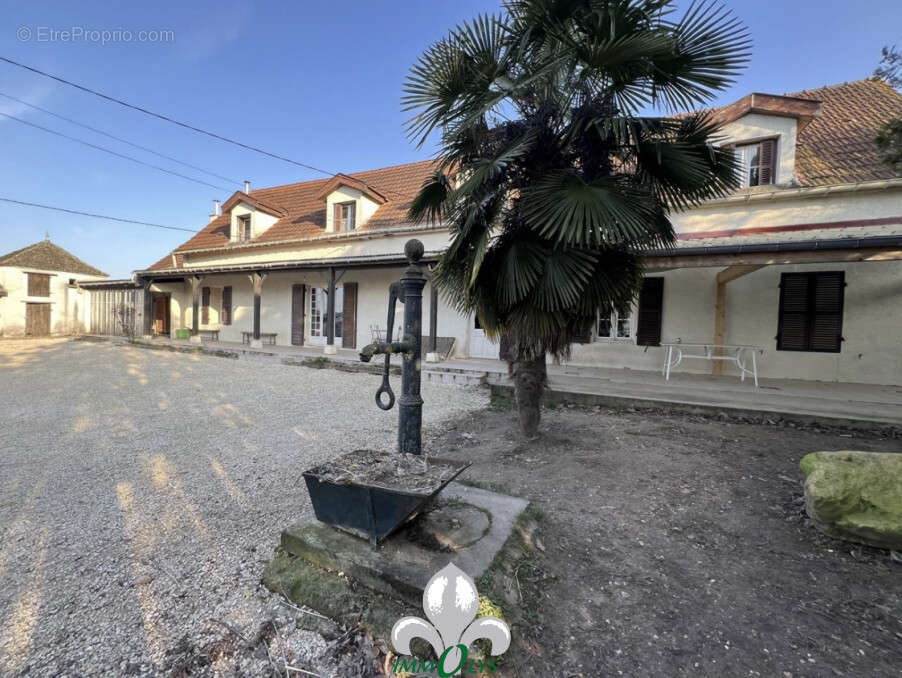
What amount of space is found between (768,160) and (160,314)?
821 inches

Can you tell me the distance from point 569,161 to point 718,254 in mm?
4239

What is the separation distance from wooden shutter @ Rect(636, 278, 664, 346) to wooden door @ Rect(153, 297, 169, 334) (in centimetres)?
1809

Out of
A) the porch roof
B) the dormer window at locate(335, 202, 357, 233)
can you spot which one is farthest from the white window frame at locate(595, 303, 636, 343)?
the dormer window at locate(335, 202, 357, 233)

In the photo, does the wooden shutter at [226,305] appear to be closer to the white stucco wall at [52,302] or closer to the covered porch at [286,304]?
the covered porch at [286,304]

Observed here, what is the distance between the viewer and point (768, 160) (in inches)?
318

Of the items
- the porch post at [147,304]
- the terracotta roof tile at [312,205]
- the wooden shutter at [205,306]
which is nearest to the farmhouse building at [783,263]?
the terracotta roof tile at [312,205]

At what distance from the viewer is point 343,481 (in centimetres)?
178

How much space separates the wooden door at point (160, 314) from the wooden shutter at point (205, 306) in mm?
2734

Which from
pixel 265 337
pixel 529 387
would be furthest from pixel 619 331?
pixel 265 337

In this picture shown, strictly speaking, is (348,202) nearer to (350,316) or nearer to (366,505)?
(350,316)

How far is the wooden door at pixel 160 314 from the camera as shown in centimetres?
1723

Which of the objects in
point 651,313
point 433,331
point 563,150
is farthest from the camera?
point 433,331

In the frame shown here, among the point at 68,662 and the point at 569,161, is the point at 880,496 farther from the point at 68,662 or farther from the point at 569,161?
the point at 68,662

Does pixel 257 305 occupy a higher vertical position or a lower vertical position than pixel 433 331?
higher
